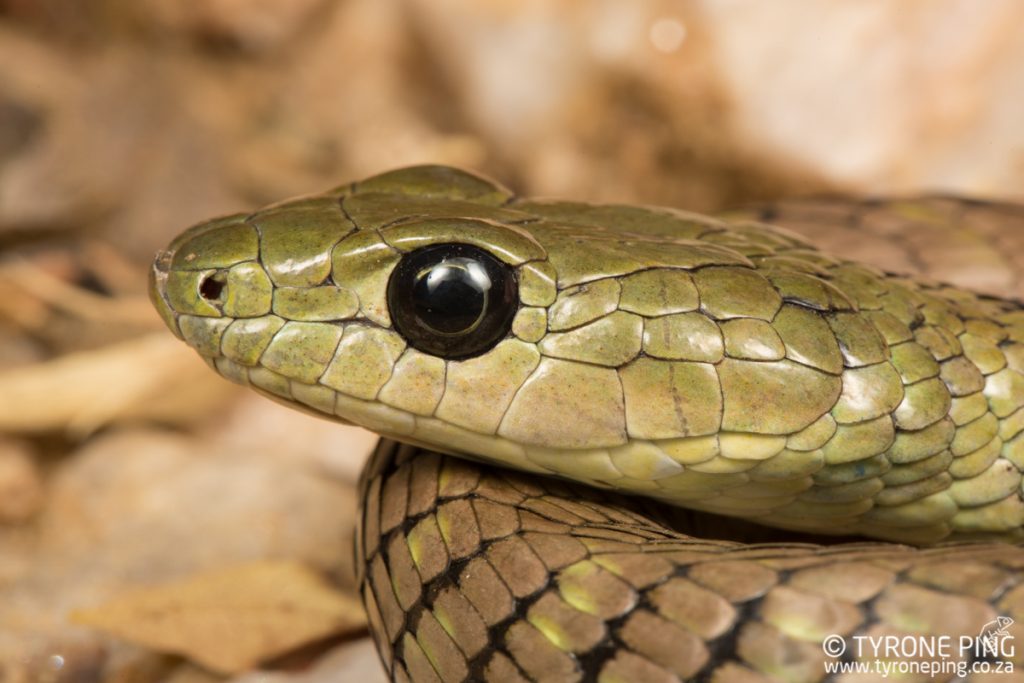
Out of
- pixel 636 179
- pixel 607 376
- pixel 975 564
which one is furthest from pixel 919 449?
pixel 636 179

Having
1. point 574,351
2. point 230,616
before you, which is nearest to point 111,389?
point 230,616

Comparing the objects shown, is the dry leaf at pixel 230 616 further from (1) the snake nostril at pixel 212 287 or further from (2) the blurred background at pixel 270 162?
(1) the snake nostril at pixel 212 287

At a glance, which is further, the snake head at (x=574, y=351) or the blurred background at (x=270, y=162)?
the blurred background at (x=270, y=162)

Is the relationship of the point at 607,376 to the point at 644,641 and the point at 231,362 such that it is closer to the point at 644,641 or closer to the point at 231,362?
the point at 644,641

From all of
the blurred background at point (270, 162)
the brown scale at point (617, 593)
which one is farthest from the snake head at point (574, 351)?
the blurred background at point (270, 162)

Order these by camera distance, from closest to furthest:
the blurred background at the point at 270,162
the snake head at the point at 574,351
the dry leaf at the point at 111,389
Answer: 1. the snake head at the point at 574,351
2. the blurred background at the point at 270,162
3. the dry leaf at the point at 111,389

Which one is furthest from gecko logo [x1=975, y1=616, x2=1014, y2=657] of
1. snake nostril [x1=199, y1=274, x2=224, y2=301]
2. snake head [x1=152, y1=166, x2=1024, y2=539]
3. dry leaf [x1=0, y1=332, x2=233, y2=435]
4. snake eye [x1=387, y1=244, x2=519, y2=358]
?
dry leaf [x1=0, y1=332, x2=233, y2=435]

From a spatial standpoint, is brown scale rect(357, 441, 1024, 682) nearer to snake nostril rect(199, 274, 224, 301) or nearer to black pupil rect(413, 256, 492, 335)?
black pupil rect(413, 256, 492, 335)

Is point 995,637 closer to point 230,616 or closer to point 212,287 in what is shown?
point 212,287
